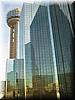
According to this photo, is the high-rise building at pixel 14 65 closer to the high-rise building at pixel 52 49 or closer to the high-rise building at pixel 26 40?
the high-rise building at pixel 26 40

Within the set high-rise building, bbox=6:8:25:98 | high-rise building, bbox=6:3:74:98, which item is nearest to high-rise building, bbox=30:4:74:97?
high-rise building, bbox=6:3:74:98

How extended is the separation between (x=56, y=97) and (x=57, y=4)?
1352 mm

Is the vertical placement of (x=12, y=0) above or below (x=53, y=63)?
above

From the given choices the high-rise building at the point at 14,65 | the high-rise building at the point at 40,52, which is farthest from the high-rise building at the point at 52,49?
the high-rise building at the point at 14,65

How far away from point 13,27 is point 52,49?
66 centimetres

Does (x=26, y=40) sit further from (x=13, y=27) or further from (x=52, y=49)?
(x=52, y=49)

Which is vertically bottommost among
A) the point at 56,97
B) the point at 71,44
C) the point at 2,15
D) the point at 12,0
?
the point at 56,97

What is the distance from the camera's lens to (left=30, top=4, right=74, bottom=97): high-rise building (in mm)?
3023

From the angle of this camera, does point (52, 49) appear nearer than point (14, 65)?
No

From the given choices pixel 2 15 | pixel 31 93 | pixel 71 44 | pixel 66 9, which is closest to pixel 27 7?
pixel 2 15

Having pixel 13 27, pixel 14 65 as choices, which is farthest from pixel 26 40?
pixel 14 65

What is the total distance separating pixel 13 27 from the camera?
3.07 metres

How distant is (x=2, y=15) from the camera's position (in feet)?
10.1

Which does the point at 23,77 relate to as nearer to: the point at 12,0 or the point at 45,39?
the point at 45,39
